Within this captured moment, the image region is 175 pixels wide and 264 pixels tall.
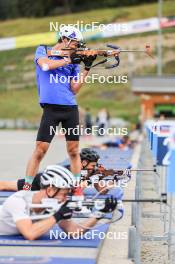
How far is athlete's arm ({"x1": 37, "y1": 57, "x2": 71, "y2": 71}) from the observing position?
25.6 feet

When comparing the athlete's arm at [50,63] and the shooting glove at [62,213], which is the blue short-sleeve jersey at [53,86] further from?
the shooting glove at [62,213]

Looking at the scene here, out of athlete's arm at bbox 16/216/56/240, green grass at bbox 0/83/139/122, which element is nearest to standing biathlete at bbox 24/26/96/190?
athlete's arm at bbox 16/216/56/240

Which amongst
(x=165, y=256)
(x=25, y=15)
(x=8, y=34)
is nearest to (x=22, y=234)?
(x=165, y=256)

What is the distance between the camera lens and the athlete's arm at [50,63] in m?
7.81

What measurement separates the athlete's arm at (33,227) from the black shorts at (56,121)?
2.14 metres

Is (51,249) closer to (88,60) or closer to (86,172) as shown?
(88,60)

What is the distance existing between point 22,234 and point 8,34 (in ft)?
250

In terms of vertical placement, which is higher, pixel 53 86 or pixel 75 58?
pixel 75 58

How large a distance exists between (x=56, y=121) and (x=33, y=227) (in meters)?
2.29

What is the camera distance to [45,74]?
27.6ft

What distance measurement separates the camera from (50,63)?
7.99m

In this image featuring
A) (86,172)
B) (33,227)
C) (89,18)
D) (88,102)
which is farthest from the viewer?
(89,18)

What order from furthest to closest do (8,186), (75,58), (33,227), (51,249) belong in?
(8,186) < (75,58) < (33,227) < (51,249)

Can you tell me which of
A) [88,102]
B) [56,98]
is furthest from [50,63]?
[88,102]
